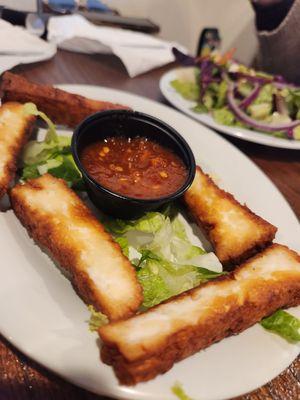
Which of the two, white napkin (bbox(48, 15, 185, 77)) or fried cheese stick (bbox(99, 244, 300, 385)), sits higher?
white napkin (bbox(48, 15, 185, 77))

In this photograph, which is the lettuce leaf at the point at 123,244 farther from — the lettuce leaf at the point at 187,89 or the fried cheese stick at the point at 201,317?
the lettuce leaf at the point at 187,89

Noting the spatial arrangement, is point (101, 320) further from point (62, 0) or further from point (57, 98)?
point (62, 0)

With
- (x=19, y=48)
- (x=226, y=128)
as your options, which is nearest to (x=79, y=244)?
(x=226, y=128)

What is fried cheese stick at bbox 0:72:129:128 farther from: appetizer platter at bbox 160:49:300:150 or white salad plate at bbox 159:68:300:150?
appetizer platter at bbox 160:49:300:150

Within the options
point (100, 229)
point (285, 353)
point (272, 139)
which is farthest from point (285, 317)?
point (272, 139)

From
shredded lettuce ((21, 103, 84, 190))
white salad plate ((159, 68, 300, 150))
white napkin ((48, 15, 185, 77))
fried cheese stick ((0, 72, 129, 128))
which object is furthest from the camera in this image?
white napkin ((48, 15, 185, 77))

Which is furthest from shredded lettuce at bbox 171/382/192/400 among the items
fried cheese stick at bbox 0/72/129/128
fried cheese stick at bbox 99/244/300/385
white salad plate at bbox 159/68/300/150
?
white salad plate at bbox 159/68/300/150
